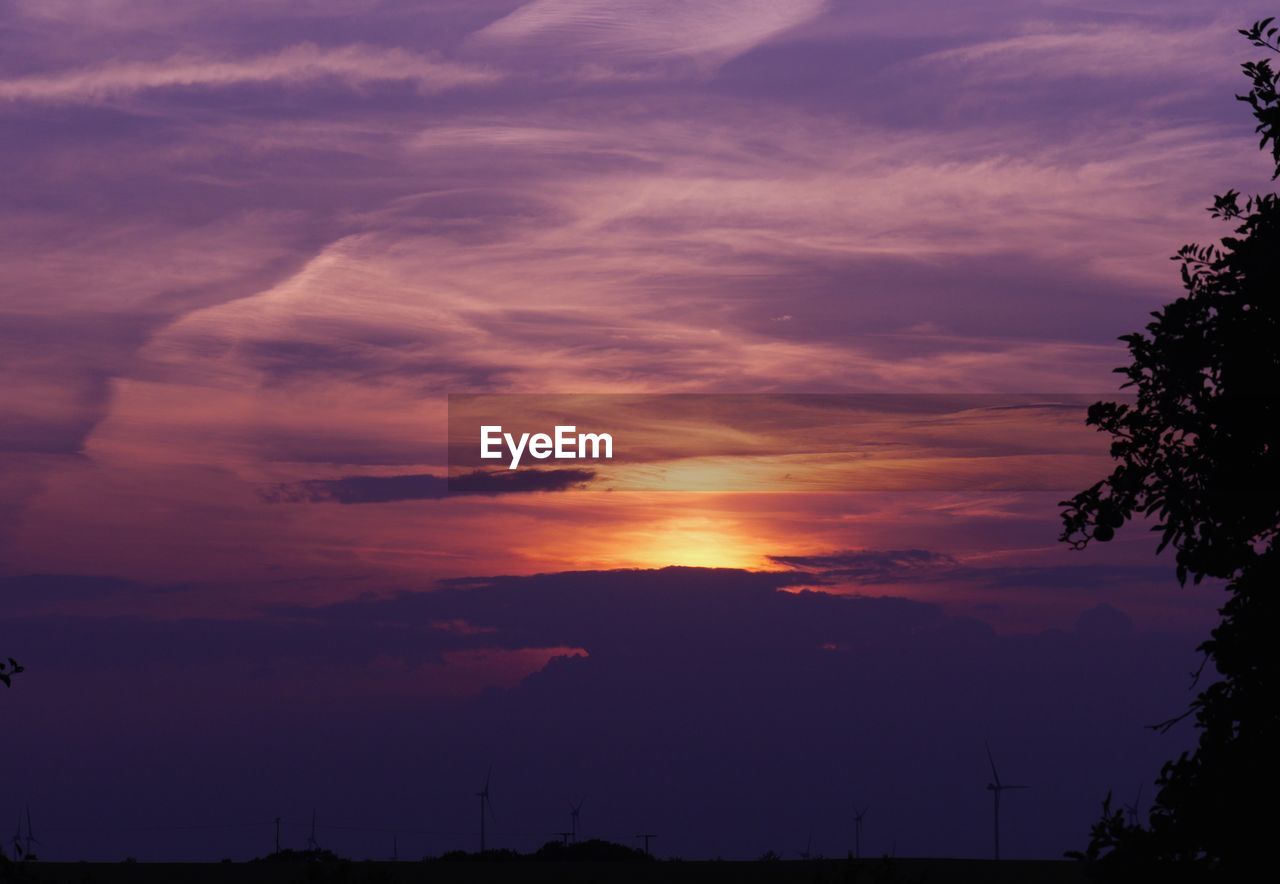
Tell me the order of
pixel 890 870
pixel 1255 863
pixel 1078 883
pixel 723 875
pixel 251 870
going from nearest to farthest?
1. pixel 1255 863
2. pixel 890 870
3. pixel 1078 883
4. pixel 723 875
5. pixel 251 870

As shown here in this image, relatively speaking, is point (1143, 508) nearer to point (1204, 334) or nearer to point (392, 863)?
point (1204, 334)

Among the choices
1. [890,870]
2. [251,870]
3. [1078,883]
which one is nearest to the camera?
[890,870]

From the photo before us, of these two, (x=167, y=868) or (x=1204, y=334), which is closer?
(x=1204, y=334)

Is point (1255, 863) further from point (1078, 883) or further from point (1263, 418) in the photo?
point (1078, 883)

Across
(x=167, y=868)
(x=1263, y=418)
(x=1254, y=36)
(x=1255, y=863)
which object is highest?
(x=1254, y=36)

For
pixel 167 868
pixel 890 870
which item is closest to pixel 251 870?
pixel 167 868

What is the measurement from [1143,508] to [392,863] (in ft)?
243

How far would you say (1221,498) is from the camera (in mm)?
20781

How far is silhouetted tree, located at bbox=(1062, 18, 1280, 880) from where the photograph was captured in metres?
19.5

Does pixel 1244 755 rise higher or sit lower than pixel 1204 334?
lower

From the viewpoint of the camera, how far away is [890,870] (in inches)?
1126

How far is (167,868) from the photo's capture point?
88.8 metres

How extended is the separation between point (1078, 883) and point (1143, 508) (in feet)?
196

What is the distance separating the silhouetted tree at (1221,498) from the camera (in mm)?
19469
